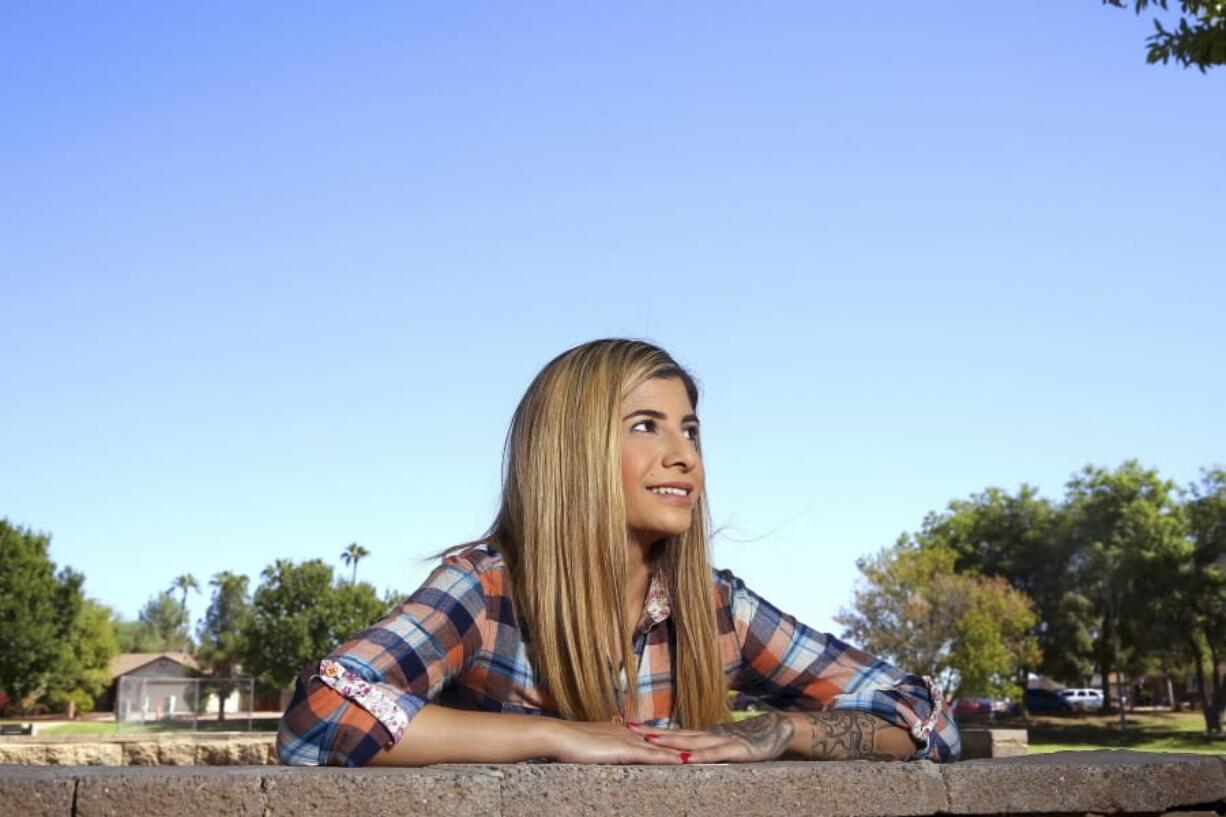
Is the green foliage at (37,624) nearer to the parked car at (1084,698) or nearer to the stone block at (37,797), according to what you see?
the parked car at (1084,698)

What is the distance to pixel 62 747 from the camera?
48.3 feet

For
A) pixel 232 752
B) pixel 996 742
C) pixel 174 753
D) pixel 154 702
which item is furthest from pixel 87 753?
pixel 154 702

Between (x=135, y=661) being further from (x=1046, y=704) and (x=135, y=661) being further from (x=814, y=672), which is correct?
(x=814, y=672)

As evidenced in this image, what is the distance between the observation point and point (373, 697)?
7.85ft

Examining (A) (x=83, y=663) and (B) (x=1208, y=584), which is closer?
(B) (x=1208, y=584)

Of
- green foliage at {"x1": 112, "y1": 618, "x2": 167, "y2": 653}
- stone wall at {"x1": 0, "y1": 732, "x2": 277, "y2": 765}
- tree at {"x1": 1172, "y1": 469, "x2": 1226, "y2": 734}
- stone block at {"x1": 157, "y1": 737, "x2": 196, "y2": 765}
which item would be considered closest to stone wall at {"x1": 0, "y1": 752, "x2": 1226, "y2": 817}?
stone wall at {"x1": 0, "y1": 732, "x2": 277, "y2": 765}

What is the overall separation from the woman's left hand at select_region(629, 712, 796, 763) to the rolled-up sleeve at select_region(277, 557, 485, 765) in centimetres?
42

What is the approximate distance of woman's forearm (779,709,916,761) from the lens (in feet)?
9.05

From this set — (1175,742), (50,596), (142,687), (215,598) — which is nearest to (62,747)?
(142,687)

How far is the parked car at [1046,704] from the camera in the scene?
65250mm

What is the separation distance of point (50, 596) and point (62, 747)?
1735 inches

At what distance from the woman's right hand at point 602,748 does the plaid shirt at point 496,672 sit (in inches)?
10.8

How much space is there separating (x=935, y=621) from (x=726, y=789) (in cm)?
5067

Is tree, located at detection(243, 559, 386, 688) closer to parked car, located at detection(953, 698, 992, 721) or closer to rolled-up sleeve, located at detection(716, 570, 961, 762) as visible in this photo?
parked car, located at detection(953, 698, 992, 721)
